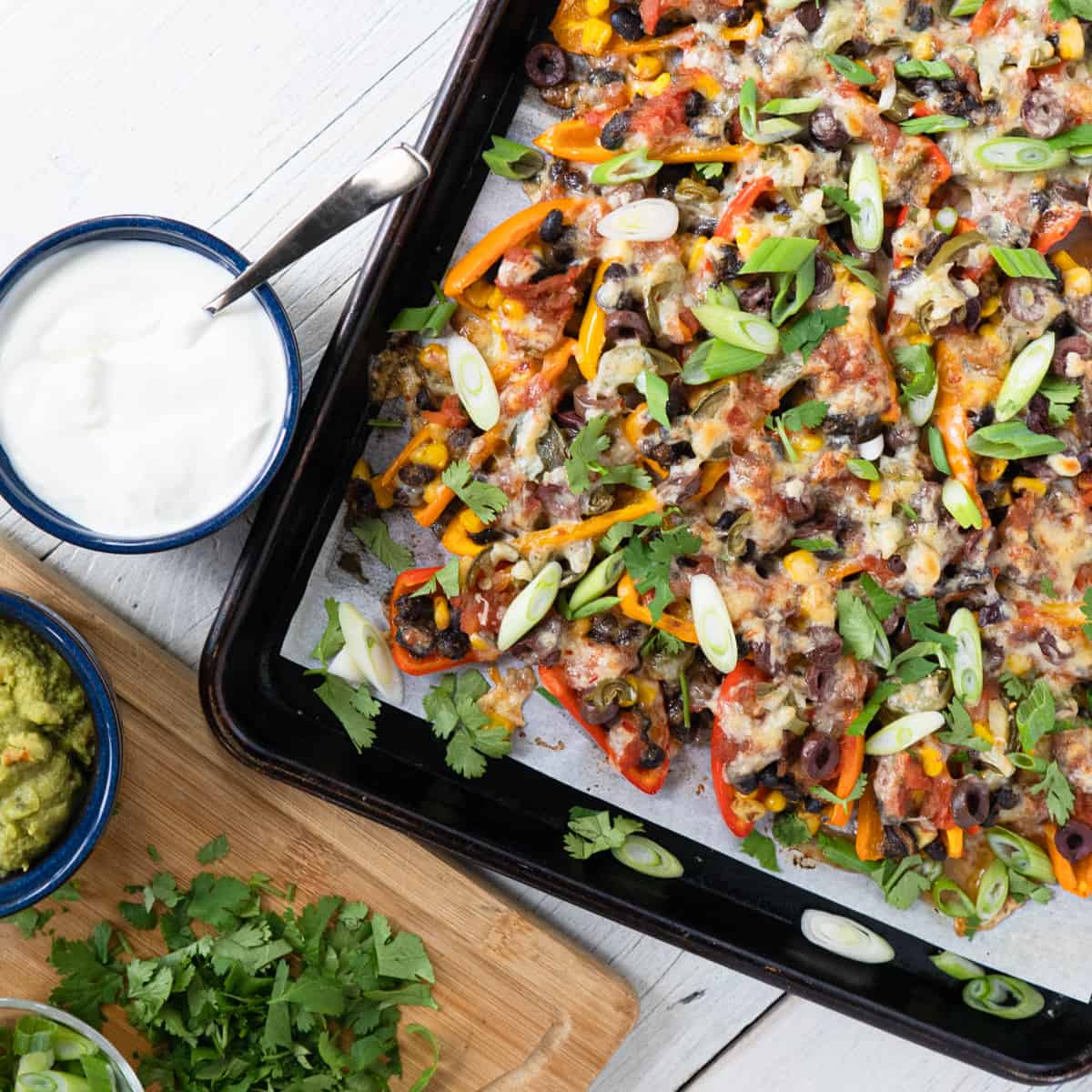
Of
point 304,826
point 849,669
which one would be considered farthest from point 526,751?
point 849,669

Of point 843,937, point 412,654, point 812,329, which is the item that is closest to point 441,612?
point 412,654

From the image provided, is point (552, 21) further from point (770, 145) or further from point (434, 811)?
point (434, 811)

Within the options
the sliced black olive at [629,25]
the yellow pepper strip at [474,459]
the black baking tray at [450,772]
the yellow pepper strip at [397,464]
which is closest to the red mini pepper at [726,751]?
the black baking tray at [450,772]

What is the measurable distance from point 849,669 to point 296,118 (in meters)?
2.07

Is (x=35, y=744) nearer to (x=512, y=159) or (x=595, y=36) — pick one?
(x=512, y=159)

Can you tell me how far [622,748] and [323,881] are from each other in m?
0.90

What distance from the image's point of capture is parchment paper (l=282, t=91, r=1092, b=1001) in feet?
9.72

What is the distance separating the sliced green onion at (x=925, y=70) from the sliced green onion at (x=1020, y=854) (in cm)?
195

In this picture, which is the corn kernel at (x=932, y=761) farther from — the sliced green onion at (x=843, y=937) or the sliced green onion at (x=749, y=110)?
the sliced green onion at (x=749, y=110)

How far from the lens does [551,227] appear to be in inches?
108

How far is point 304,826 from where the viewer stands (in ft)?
9.86

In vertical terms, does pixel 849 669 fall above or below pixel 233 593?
below

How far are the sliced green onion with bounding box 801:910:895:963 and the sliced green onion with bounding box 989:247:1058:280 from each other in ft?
5.73

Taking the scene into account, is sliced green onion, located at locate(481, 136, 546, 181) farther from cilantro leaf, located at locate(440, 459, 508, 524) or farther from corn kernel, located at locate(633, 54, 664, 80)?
cilantro leaf, located at locate(440, 459, 508, 524)
